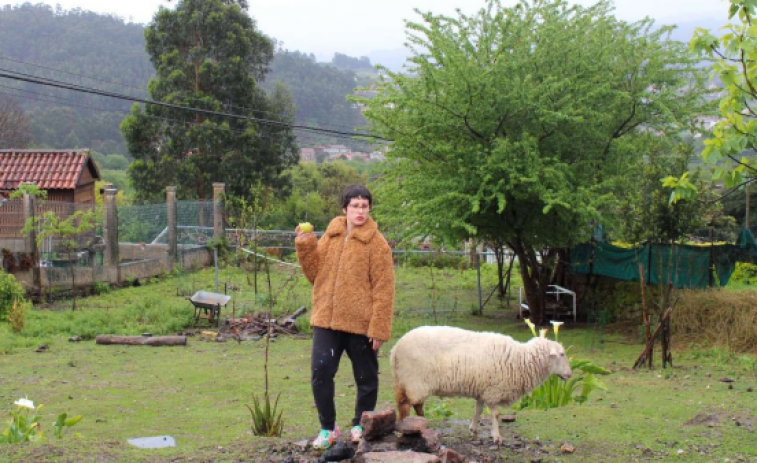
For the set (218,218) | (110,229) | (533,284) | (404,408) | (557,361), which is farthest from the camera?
(218,218)

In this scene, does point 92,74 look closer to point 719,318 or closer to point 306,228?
point 719,318

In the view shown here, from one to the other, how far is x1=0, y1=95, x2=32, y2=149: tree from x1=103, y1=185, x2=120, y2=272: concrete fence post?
29882 mm

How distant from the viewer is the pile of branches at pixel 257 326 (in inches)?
577

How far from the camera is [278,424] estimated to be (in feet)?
21.3

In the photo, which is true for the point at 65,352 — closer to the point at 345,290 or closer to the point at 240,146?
the point at 345,290

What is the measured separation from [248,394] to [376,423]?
13.7ft

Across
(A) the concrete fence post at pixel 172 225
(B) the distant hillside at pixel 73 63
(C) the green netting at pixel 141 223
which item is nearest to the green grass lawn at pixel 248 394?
(C) the green netting at pixel 141 223

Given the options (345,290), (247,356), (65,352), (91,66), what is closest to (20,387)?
(65,352)

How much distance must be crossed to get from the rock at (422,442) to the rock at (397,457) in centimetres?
26

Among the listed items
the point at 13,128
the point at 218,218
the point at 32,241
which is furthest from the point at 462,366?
the point at 13,128

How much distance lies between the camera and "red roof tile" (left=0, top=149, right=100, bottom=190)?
2714 centimetres

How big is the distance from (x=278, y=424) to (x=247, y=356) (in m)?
6.31

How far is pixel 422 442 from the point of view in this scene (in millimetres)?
5594

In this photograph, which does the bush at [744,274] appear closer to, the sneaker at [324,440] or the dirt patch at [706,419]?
the dirt patch at [706,419]
